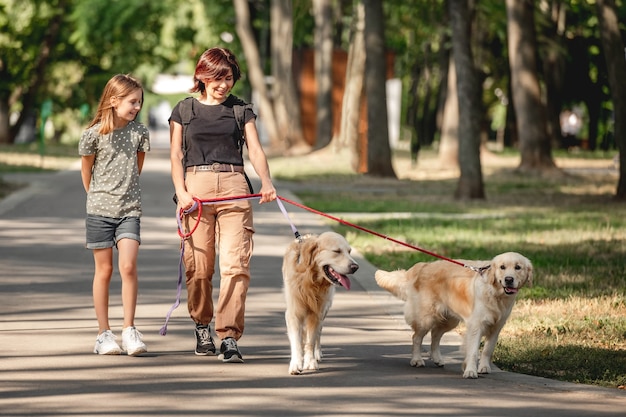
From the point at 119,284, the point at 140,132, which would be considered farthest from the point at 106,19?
the point at 140,132

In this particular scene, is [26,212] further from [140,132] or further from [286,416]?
[286,416]

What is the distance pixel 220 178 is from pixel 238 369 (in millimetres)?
1260

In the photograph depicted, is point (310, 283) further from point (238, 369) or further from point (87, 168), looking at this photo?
point (87, 168)

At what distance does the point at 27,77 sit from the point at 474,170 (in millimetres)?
34027

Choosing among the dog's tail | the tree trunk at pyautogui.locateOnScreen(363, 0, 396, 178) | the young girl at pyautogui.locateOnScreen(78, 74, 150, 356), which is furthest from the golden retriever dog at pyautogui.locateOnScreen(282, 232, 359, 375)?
the tree trunk at pyautogui.locateOnScreen(363, 0, 396, 178)

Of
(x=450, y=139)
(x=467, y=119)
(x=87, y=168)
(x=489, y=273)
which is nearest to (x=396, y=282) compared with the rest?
(x=489, y=273)

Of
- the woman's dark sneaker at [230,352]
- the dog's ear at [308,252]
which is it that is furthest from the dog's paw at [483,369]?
the woman's dark sneaker at [230,352]

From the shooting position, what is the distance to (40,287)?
12773 mm

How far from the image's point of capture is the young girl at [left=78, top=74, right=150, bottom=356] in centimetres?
919

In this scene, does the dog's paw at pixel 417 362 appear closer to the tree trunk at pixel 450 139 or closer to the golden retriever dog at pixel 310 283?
the golden retriever dog at pixel 310 283

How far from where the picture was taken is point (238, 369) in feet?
28.5

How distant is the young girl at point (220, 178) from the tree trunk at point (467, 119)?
1663 cm

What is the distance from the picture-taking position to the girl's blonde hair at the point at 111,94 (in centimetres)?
916

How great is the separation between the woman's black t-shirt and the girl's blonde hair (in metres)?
0.41
